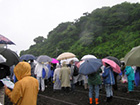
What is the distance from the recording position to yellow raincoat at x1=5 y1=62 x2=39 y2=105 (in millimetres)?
2675

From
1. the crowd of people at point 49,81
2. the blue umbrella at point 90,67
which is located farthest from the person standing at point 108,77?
the blue umbrella at point 90,67

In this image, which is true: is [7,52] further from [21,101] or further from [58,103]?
[58,103]

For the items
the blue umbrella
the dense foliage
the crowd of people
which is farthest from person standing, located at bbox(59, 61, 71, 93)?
the dense foliage

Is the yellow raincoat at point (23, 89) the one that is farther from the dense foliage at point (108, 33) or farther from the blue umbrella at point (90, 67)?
the dense foliage at point (108, 33)

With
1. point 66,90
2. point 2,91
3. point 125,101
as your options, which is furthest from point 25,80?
point 66,90

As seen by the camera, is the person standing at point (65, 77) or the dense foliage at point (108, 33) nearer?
the person standing at point (65, 77)

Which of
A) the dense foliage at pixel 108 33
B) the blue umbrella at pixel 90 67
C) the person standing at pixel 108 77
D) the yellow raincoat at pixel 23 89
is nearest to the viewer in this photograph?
the yellow raincoat at pixel 23 89

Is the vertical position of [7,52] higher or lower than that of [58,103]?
higher

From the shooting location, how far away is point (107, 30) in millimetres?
37750

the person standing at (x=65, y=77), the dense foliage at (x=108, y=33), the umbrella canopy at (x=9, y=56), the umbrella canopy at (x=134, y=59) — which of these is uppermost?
the dense foliage at (x=108, y=33)

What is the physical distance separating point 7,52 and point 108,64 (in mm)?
3938

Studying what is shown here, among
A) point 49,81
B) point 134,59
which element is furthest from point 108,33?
point 134,59

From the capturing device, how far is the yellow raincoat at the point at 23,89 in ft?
8.78

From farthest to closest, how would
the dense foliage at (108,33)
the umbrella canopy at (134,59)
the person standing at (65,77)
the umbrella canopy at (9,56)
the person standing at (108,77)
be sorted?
the dense foliage at (108,33), the person standing at (65,77), the person standing at (108,77), the umbrella canopy at (9,56), the umbrella canopy at (134,59)
